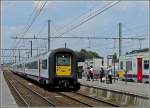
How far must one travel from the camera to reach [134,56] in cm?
4328

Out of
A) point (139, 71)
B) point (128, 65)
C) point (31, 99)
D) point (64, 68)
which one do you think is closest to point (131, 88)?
point (64, 68)

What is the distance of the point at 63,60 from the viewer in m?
34.5

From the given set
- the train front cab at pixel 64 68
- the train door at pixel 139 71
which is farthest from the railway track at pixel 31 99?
the train door at pixel 139 71

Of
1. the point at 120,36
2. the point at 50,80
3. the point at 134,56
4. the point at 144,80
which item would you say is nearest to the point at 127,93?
the point at 50,80

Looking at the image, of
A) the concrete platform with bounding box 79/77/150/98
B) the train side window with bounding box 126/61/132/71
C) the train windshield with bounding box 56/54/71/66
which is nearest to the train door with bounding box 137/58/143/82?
the train side window with bounding box 126/61/132/71

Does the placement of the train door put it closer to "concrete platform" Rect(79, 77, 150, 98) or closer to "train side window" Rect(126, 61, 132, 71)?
"train side window" Rect(126, 61, 132, 71)

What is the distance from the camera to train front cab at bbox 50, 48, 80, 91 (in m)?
34.1

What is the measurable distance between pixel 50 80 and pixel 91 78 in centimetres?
1268

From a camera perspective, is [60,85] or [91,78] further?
[91,78]

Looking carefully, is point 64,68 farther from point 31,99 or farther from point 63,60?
point 31,99

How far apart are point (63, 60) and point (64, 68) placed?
2.07ft

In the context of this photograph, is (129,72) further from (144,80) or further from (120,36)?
(120,36)

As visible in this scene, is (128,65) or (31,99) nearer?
(31,99)

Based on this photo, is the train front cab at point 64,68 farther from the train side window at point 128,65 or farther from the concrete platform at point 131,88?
the train side window at point 128,65
